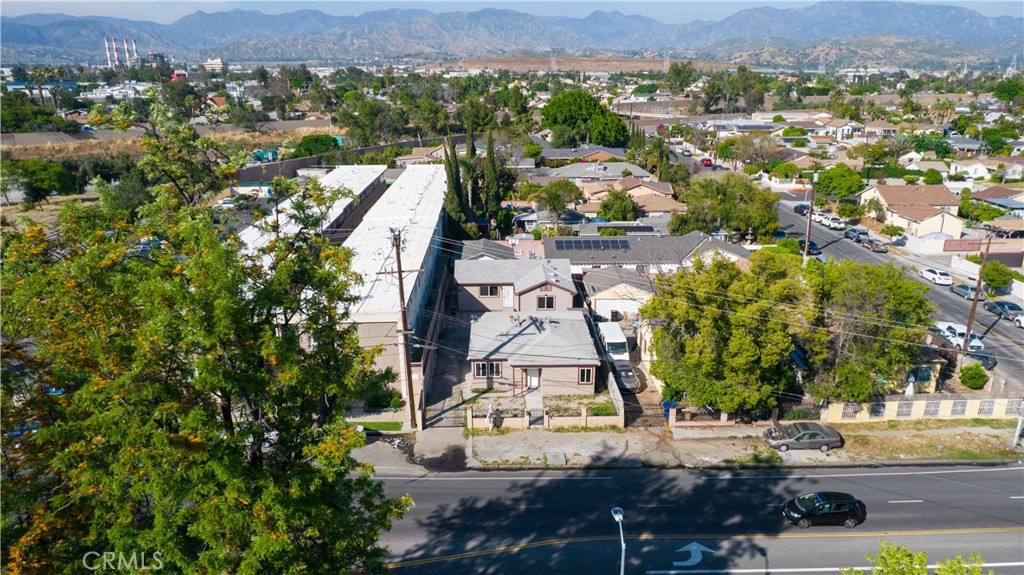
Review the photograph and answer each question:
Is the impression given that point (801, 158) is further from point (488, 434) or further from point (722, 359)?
point (488, 434)

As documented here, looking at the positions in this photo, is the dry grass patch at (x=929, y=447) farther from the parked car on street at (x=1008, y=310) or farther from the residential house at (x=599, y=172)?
the residential house at (x=599, y=172)

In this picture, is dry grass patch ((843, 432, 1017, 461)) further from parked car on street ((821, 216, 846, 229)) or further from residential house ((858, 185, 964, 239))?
parked car on street ((821, 216, 846, 229))

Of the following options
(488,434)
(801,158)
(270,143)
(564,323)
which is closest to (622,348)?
(564,323)

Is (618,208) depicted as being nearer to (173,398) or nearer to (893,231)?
(893,231)

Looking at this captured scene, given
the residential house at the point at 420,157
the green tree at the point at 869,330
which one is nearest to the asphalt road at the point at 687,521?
the green tree at the point at 869,330

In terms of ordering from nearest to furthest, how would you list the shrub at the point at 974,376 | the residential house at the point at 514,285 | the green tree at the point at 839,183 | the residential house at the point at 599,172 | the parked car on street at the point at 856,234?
the shrub at the point at 974,376, the residential house at the point at 514,285, the parked car on street at the point at 856,234, the green tree at the point at 839,183, the residential house at the point at 599,172

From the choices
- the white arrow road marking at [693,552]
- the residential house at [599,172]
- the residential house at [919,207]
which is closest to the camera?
the white arrow road marking at [693,552]

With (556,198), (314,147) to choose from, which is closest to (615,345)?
(556,198)

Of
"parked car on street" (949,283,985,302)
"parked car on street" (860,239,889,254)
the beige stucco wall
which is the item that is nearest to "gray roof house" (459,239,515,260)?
the beige stucco wall
